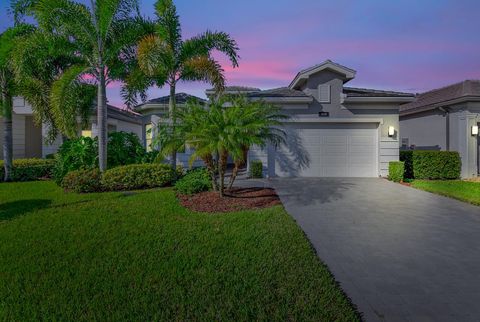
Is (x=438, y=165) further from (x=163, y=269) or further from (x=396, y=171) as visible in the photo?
(x=163, y=269)

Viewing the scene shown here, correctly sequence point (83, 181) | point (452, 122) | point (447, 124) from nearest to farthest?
point (83, 181), point (452, 122), point (447, 124)

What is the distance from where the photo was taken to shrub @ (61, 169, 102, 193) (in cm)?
1045

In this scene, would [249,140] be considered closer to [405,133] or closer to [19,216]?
[19,216]

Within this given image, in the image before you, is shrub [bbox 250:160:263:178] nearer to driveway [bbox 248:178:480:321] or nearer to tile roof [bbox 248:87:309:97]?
tile roof [bbox 248:87:309:97]

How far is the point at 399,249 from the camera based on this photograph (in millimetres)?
5117

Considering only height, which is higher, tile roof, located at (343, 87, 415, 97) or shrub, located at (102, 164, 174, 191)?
tile roof, located at (343, 87, 415, 97)

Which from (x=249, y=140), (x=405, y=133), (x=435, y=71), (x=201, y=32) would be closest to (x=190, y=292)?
(x=249, y=140)

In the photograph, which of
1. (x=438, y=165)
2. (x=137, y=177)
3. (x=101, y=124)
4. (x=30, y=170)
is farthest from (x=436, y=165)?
(x=30, y=170)

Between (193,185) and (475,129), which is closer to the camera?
(193,185)

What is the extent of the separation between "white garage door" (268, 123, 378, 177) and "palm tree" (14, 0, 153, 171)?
7589mm

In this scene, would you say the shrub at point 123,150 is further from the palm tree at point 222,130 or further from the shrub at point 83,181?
the palm tree at point 222,130

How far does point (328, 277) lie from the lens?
397 centimetres

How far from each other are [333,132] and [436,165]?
4.63 meters

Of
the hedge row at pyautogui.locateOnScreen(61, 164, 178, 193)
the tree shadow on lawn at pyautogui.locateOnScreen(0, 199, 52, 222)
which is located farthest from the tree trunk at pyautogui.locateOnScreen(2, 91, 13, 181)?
the tree shadow on lawn at pyautogui.locateOnScreen(0, 199, 52, 222)
